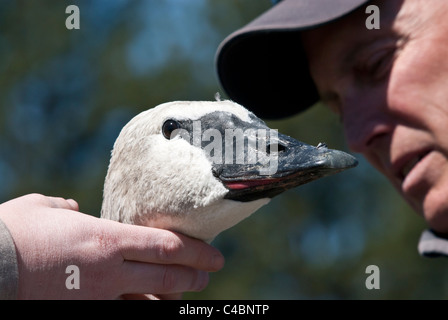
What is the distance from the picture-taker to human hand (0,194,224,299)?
4.79ft

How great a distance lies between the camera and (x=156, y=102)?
9.48 metres

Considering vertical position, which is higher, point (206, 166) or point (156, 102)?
point (156, 102)

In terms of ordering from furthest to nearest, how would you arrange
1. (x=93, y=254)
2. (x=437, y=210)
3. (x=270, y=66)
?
1. (x=270, y=66)
2. (x=437, y=210)
3. (x=93, y=254)

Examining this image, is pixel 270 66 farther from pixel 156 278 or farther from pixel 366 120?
pixel 156 278

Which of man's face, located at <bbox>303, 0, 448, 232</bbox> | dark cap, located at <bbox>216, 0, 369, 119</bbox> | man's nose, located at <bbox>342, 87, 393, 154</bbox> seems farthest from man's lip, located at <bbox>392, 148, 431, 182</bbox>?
dark cap, located at <bbox>216, 0, 369, 119</bbox>

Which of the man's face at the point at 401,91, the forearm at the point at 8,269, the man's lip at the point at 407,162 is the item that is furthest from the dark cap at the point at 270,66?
the forearm at the point at 8,269

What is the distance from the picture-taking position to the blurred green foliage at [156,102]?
988 centimetres

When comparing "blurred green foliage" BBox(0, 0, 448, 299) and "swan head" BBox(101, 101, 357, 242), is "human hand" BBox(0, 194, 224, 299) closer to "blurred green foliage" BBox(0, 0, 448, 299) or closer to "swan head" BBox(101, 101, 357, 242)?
"swan head" BBox(101, 101, 357, 242)

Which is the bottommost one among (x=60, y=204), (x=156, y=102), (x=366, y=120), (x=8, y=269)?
(x=8, y=269)

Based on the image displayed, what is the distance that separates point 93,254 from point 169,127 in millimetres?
486

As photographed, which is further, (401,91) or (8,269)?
(401,91)

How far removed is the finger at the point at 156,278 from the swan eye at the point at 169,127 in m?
0.42

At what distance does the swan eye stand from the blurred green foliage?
779 centimetres

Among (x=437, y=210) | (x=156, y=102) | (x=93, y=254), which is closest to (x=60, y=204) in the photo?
(x=93, y=254)
